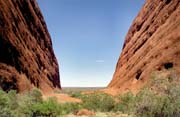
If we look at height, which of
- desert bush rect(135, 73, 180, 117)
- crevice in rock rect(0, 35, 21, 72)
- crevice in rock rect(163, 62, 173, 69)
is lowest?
desert bush rect(135, 73, 180, 117)

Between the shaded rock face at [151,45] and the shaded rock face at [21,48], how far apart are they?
14924 mm

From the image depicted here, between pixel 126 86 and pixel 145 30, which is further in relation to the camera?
pixel 145 30

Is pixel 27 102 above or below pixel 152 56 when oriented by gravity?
below

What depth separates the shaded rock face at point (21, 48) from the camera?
42.6m

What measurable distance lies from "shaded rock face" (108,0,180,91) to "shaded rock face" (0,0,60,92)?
49.0 feet

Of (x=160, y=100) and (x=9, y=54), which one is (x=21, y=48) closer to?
(x=9, y=54)

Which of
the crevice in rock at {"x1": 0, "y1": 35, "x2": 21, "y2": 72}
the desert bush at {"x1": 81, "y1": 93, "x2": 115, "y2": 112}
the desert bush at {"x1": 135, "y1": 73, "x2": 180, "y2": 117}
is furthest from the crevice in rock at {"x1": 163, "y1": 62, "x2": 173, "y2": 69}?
the desert bush at {"x1": 135, "y1": 73, "x2": 180, "y2": 117}

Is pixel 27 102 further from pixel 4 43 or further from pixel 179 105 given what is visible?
pixel 4 43

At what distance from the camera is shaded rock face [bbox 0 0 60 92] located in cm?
4262

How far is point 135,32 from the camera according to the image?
77438mm

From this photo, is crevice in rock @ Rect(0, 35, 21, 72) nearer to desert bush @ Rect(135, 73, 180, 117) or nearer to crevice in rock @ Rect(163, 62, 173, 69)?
crevice in rock @ Rect(163, 62, 173, 69)

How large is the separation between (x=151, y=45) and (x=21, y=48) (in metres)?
22.4

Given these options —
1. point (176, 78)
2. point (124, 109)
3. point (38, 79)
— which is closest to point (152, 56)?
point (38, 79)

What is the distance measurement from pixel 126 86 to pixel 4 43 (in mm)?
24946
